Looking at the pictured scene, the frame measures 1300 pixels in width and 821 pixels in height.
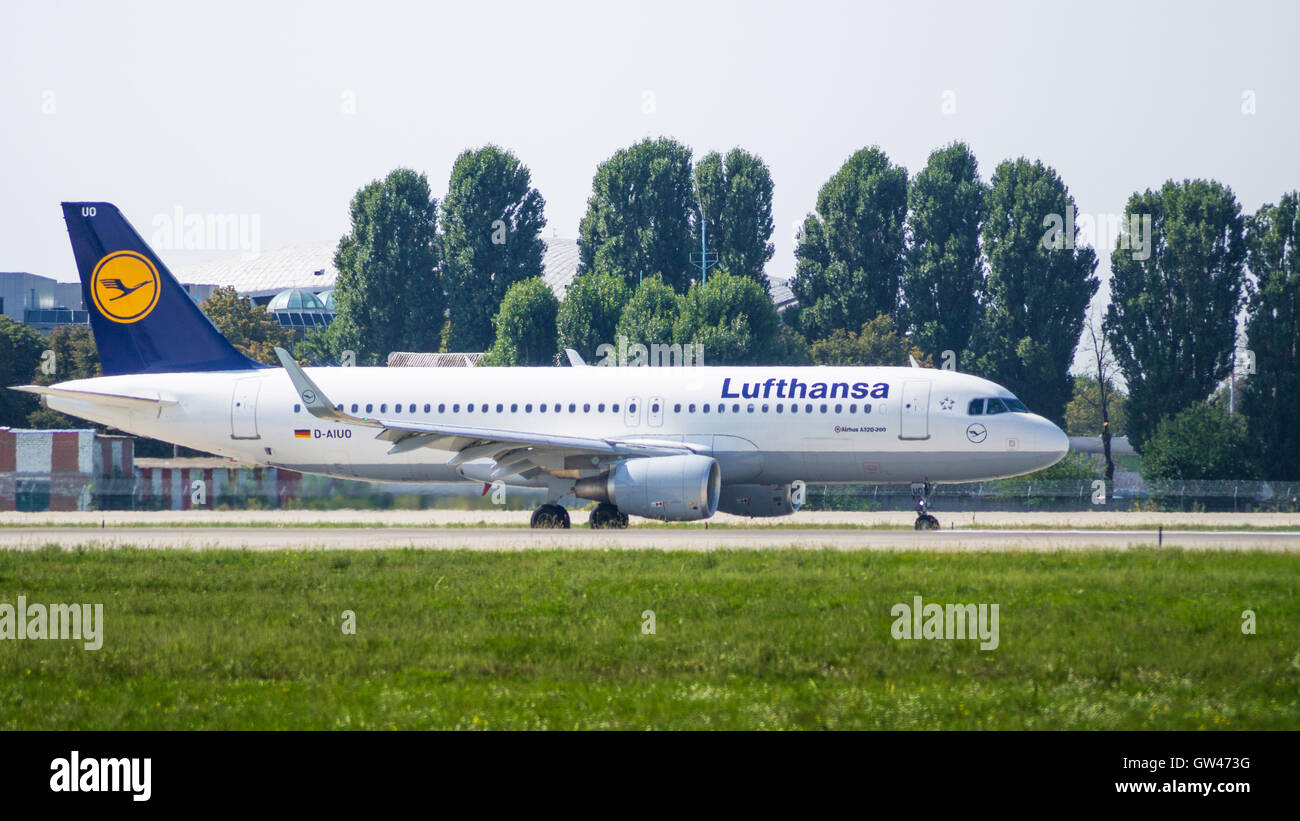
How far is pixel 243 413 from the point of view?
119 ft

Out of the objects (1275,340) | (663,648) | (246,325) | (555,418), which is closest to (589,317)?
(246,325)

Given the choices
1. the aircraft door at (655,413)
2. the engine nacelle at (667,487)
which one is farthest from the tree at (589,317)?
the engine nacelle at (667,487)

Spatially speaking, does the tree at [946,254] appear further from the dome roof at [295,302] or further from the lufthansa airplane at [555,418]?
the dome roof at [295,302]

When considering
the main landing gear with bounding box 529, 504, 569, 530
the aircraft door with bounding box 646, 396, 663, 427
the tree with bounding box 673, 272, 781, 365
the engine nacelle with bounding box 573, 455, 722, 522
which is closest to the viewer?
the engine nacelle with bounding box 573, 455, 722, 522

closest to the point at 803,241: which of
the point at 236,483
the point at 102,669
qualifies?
the point at 236,483

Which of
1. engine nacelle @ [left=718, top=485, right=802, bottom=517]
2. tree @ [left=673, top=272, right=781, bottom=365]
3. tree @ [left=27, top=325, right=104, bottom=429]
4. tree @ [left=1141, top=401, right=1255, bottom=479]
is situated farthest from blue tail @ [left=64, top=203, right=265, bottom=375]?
tree @ [left=1141, top=401, right=1255, bottom=479]

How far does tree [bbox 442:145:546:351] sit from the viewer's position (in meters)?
82.0

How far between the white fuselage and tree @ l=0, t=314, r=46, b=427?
2918 centimetres

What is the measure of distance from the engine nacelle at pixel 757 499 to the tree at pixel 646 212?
1800 inches

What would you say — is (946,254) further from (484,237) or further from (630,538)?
(630,538)

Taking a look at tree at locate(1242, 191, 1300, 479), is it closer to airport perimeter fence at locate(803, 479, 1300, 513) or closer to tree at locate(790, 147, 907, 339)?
airport perimeter fence at locate(803, 479, 1300, 513)
